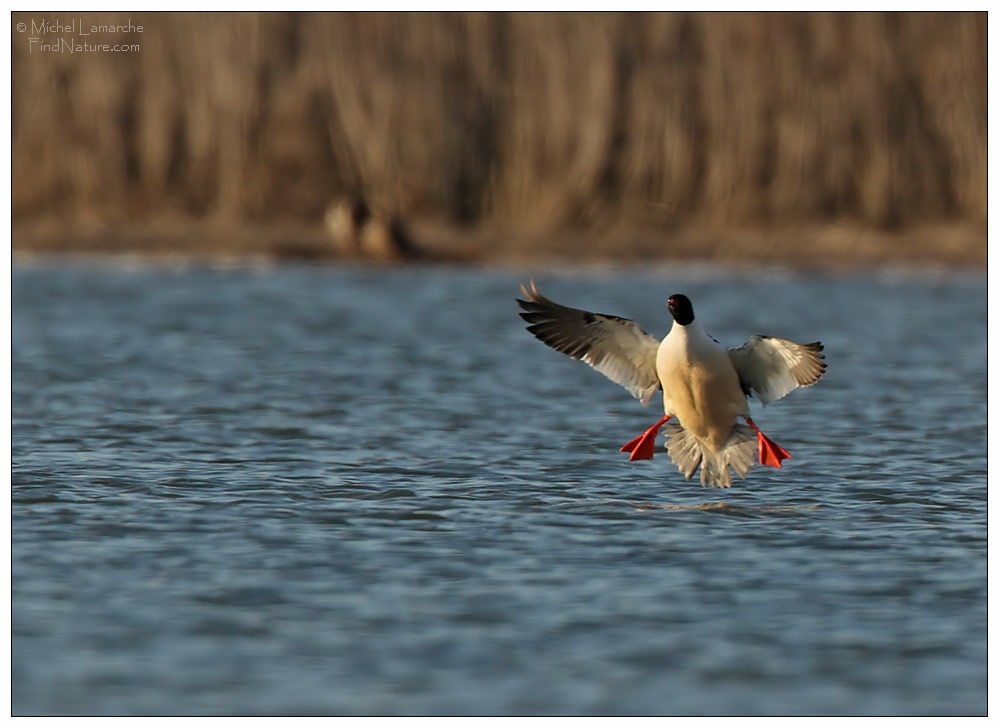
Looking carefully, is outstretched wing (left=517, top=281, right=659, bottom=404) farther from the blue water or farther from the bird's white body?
the blue water

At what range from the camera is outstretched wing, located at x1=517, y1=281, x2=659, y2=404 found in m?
9.73

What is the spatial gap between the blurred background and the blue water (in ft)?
20.1

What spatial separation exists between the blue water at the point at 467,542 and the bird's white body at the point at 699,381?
0.37m

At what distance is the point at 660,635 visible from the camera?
678 cm

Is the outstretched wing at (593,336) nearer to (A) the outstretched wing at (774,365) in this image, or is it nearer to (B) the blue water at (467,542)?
(A) the outstretched wing at (774,365)

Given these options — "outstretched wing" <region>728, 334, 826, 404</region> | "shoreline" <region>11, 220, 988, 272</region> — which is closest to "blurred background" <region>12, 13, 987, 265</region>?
"shoreline" <region>11, 220, 988, 272</region>

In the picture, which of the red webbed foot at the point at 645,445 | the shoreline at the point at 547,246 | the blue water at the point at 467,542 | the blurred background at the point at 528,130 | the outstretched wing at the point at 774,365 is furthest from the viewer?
the shoreline at the point at 547,246

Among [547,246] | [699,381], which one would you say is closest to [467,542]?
[699,381]

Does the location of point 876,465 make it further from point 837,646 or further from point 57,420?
point 57,420

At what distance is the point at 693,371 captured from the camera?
9.60 metres

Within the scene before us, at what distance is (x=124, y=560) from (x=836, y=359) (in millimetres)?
9307

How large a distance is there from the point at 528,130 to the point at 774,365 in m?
13.0

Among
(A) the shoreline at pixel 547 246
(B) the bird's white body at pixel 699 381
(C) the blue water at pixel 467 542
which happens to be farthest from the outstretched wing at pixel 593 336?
(A) the shoreline at pixel 547 246

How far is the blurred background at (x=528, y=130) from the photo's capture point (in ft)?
71.7
